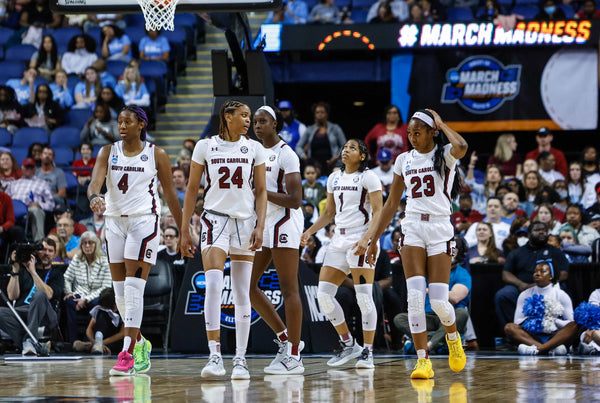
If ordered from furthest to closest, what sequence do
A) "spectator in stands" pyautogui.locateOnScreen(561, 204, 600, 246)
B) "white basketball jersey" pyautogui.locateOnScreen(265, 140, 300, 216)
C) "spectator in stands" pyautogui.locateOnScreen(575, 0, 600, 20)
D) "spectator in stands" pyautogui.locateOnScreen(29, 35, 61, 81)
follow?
"spectator in stands" pyautogui.locateOnScreen(29, 35, 61, 81) < "spectator in stands" pyautogui.locateOnScreen(575, 0, 600, 20) < "spectator in stands" pyautogui.locateOnScreen(561, 204, 600, 246) < "white basketball jersey" pyautogui.locateOnScreen(265, 140, 300, 216)

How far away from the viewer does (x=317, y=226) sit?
9.05 m

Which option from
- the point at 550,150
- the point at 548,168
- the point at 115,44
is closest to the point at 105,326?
the point at 548,168

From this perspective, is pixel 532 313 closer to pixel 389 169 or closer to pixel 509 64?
pixel 389 169

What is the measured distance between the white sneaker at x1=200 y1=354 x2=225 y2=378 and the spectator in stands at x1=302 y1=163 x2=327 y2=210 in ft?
23.0

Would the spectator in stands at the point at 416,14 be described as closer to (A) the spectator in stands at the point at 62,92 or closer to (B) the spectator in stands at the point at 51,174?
(A) the spectator in stands at the point at 62,92

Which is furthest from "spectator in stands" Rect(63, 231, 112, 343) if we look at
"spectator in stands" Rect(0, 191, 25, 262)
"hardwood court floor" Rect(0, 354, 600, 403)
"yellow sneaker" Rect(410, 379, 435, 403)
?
"yellow sneaker" Rect(410, 379, 435, 403)

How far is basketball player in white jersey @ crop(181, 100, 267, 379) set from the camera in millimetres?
7312

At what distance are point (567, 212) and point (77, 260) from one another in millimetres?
6692

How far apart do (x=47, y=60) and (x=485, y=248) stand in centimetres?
1044

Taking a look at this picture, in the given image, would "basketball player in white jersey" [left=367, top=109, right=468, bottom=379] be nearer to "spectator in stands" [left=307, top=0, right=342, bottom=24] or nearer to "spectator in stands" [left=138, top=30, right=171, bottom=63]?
"spectator in stands" [left=307, top=0, right=342, bottom=24]

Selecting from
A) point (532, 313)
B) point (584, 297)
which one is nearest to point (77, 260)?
point (532, 313)

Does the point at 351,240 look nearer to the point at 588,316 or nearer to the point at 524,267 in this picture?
the point at 588,316

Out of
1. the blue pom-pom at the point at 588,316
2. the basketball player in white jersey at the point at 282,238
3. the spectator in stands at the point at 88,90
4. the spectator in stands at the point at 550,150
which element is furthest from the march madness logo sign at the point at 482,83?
the basketball player in white jersey at the point at 282,238

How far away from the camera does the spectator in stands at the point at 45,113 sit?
56.9ft
